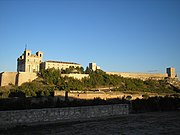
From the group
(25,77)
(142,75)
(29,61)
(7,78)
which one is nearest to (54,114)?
(25,77)

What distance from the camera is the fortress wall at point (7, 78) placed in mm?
56000

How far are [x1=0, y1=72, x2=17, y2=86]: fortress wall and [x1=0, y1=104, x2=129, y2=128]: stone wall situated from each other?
45.1 meters

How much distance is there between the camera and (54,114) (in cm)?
1340

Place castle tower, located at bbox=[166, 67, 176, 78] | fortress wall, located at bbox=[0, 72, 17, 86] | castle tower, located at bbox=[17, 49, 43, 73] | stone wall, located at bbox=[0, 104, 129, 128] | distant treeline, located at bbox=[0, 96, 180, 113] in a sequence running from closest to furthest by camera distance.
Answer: stone wall, located at bbox=[0, 104, 129, 128] < distant treeline, located at bbox=[0, 96, 180, 113] < fortress wall, located at bbox=[0, 72, 17, 86] < castle tower, located at bbox=[17, 49, 43, 73] < castle tower, located at bbox=[166, 67, 176, 78]

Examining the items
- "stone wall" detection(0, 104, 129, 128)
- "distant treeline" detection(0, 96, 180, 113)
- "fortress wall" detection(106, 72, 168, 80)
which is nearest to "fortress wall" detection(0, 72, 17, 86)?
"fortress wall" detection(106, 72, 168, 80)

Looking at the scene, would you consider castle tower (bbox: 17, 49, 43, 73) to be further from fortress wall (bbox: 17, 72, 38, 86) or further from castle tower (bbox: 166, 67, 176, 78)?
castle tower (bbox: 166, 67, 176, 78)

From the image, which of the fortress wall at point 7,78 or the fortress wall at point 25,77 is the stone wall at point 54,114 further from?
the fortress wall at point 7,78

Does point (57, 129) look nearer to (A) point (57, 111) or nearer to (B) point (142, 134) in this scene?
(A) point (57, 111)

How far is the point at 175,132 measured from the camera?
34.8 ft

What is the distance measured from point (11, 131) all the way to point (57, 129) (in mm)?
2157

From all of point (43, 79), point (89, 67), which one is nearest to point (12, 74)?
point (43, 79)

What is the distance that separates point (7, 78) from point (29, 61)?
1913 centimetres

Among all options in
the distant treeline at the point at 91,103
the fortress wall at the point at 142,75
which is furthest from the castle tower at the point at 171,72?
the distant treeline at the point at 91,103

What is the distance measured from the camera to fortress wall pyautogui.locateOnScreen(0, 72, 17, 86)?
56.0 metres
